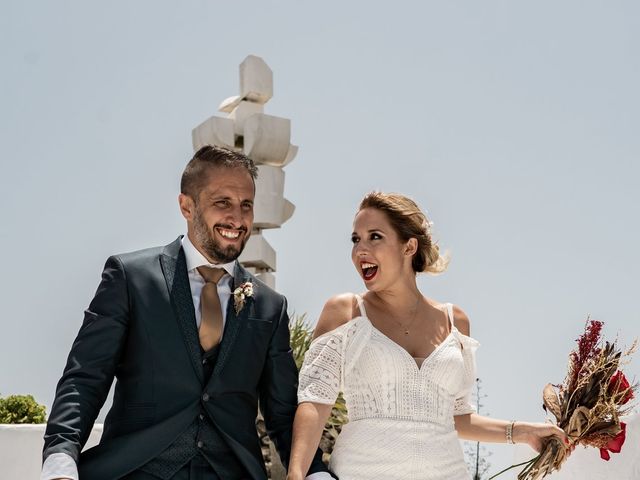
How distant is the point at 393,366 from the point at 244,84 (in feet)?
32.1

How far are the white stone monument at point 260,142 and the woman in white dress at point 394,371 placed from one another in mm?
7873

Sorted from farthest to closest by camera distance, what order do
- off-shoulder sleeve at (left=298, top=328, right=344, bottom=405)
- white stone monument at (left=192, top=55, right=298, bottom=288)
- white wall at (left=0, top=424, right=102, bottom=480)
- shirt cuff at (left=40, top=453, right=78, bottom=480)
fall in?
1. white stone monument at (left=192, top=55, right=298, bottom=288)
2. white wall at (left=0, top=424, right=102, bottom=480)
3. off-shoulder sleeve at (left=298, top=328, right=344, bottom=405)
4. shirt cuff at (left=40, top=453, right=78, bottom=480)

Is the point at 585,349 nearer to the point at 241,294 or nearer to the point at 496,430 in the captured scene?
the point at 496,430

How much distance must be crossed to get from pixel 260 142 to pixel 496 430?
8.76 metres

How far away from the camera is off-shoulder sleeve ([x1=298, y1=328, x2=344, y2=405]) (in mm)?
4023

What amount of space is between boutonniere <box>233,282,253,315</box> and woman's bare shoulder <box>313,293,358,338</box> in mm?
560

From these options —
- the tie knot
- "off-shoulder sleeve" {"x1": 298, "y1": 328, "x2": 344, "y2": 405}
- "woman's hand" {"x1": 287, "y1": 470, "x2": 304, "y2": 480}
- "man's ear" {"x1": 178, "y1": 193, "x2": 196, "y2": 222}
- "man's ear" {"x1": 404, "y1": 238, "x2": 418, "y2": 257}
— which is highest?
"man's ear" {"x1": 178, "y1": 193, "x2": 196, "y2": 222}

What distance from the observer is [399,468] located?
4.04 metres

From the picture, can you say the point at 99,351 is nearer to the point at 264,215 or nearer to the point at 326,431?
the point at 326,431

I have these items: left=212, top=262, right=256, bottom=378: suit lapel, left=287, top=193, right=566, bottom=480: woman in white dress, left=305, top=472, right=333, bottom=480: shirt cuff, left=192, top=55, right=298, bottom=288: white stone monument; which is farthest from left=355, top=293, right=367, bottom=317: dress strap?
left=192, top=55, right=298, bottom=288: white stone monument

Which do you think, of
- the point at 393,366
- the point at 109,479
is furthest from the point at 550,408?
the point at 109,479

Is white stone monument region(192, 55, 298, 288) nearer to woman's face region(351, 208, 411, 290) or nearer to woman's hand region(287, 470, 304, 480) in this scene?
woman's face region(351, 208, 411, 290)

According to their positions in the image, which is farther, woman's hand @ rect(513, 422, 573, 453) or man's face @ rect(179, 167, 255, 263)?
woman's hand @ rect(513, 422, 573, 453)

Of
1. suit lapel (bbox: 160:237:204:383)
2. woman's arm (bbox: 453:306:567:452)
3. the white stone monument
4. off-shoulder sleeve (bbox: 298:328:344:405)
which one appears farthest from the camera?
the white stone monument
